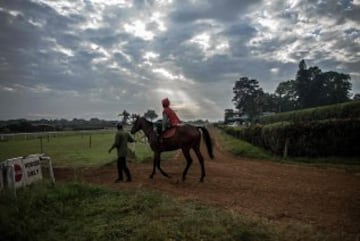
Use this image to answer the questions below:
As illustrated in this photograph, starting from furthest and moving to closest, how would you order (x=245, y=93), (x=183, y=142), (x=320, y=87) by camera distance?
(x=245, y=93)
(x=320, y=87)
(x=183, y=142)

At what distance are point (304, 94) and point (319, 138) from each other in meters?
74.7

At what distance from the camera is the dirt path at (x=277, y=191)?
645 centimetres

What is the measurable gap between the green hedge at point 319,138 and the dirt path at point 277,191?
99.9 inches

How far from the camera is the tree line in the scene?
82875mm

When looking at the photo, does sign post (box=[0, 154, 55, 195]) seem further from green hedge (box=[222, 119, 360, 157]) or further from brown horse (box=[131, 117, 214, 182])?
green hedge (box=[222, 119, 360, 157])

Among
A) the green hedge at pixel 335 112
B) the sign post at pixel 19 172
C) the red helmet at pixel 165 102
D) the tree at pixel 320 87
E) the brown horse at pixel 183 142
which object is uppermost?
the tree at pixel 320 87

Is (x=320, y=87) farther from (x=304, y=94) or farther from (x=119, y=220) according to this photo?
(x=119, y=220)

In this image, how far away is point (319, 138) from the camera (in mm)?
16219

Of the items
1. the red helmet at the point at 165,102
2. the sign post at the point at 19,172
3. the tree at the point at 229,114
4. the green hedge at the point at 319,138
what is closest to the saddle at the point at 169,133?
the red helmet at the point at 165,102

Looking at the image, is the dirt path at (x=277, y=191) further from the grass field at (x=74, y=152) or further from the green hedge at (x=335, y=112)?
the green hedge at (x=335, y=112)

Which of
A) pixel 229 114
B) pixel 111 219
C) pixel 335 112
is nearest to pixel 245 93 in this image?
pixel 229 114

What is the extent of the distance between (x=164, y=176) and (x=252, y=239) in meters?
7.34

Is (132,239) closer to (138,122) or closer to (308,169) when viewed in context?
(138,122)

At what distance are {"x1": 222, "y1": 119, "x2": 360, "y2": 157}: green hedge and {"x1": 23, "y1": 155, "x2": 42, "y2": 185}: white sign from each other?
1343 centimetres
